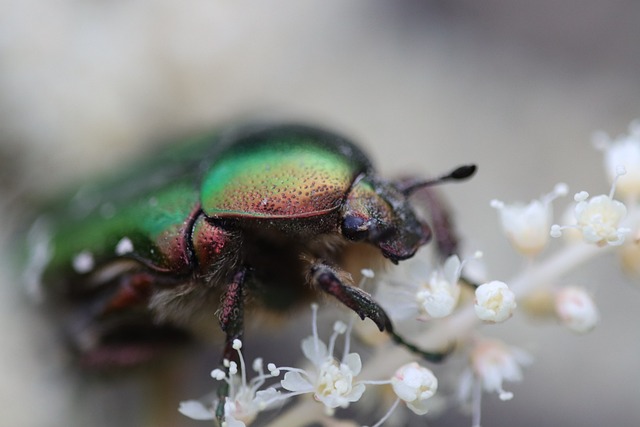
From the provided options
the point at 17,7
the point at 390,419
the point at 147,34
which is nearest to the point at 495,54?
the point at 147,34

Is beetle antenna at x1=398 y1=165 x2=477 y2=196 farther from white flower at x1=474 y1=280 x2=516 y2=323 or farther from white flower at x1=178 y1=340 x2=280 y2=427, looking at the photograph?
white flower at x1=178 y1=340 x2=280 y2=427

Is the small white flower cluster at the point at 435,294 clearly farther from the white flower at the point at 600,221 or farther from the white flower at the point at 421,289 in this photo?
the white flower at the point at 600,221

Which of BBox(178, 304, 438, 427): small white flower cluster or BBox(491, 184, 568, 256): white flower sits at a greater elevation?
BBox(491, 184, 568, 256): white flower

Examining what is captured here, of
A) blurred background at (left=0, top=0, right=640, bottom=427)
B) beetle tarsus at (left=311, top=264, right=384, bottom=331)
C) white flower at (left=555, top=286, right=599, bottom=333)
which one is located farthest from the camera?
blurred background at (left=0, top=0, right=640, bottom=427)

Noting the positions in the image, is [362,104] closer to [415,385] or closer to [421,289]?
[421,289]

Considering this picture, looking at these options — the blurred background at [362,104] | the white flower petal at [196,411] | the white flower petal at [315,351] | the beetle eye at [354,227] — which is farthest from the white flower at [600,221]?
the blurred background at [362,104]

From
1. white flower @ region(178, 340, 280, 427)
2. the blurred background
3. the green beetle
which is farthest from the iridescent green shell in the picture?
the blurred background

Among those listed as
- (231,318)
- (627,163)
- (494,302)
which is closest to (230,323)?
(231,318)
